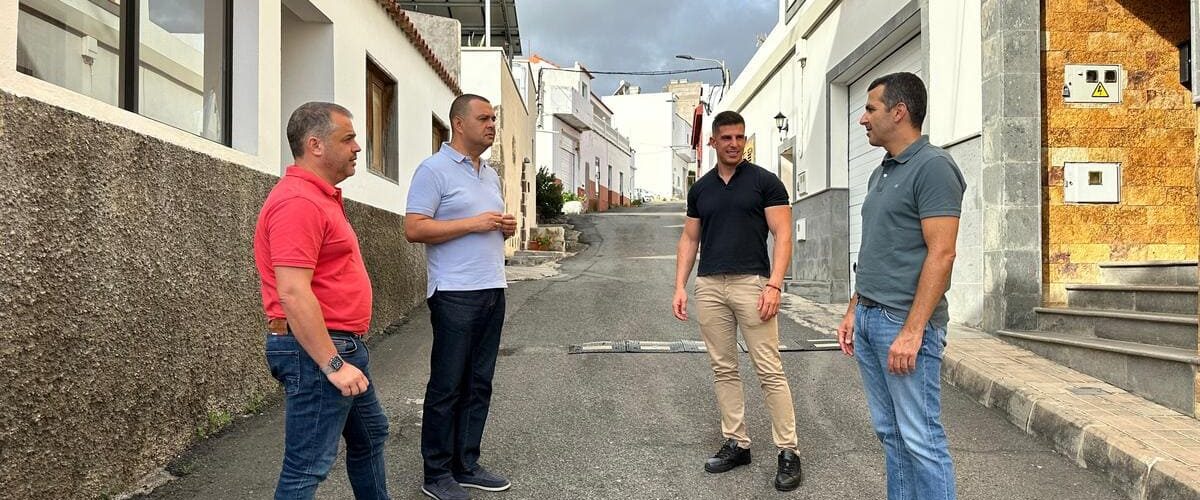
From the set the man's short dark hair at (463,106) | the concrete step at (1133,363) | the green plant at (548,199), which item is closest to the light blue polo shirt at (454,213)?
the man's short dark hair at (463,106)

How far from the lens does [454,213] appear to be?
3.59 m

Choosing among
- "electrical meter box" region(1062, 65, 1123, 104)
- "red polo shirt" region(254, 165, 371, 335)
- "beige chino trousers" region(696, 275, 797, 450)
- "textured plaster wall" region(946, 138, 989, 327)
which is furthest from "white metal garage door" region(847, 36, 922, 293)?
"red polo shirt" region(254, 165, 371, 335)

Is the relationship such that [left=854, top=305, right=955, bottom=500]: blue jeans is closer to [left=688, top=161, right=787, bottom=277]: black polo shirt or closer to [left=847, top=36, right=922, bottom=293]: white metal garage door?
[left=688, top=161, right=787, bottom=277]: black polo shirt

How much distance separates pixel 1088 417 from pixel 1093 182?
313 centimetres

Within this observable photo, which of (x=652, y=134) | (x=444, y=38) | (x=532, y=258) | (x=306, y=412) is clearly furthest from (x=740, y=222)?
(x=652, y=134)

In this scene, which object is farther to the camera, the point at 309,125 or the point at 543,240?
the point at 543,240

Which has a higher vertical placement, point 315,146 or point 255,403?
point 315,146

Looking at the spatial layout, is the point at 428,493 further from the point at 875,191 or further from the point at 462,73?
the point at 462,73

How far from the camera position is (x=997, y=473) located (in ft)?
12.9

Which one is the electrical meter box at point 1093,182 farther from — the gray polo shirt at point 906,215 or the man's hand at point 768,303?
the gray polo shirt at point 906,215

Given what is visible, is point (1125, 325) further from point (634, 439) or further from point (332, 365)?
point (332, 365)

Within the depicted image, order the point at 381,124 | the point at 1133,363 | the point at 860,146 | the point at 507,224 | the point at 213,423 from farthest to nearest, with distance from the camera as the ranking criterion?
the point at 860,146 → the point at 381,124 → the point at 1133,363 → the point at 213,423 → the point at 507,224

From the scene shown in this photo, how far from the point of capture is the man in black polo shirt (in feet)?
12.7

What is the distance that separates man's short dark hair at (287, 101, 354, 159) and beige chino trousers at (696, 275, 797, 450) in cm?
220
